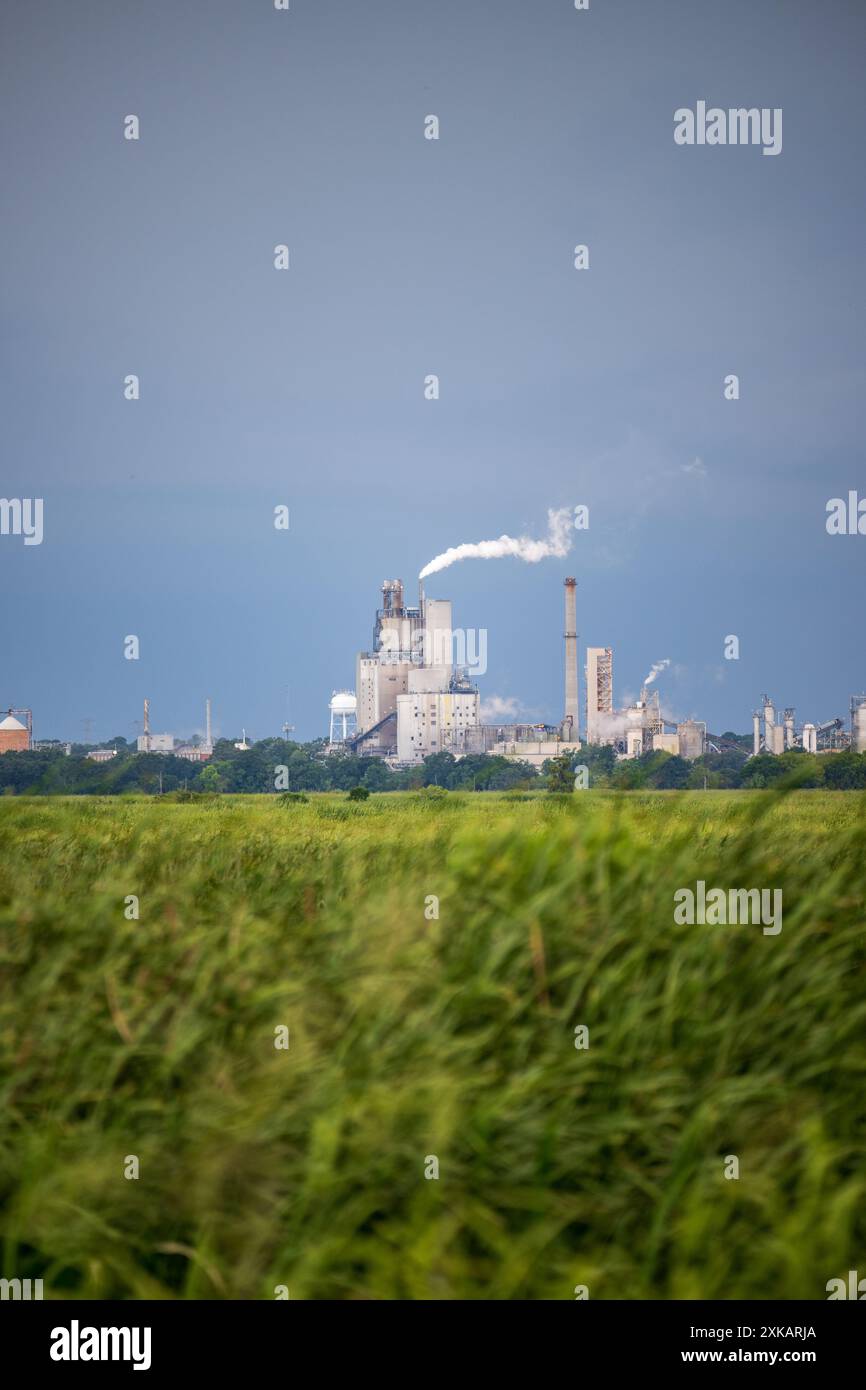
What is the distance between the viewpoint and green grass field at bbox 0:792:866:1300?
3443 mm

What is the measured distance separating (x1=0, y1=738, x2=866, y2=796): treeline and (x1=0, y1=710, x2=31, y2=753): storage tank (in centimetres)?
92

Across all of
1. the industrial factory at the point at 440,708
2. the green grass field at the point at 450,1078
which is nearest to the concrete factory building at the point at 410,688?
the industrial factory at the point at 440,708

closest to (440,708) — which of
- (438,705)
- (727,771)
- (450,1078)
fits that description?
(438,705)

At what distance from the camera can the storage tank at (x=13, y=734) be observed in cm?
3036

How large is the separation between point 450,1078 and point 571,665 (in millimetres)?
76160

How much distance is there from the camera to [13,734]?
31.7m

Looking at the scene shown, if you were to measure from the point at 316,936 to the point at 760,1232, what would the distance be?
2.21 m

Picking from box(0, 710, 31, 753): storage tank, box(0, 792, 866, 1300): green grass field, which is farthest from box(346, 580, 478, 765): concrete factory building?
box(0, 792, 866, 1300): green grass field

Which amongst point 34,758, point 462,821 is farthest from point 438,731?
point 462,821

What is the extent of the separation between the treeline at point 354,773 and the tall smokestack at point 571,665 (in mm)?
9492

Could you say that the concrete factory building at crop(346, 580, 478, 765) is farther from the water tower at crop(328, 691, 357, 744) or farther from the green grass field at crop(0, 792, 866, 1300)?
the green grass field at crop(0, 792, 866, 1300)

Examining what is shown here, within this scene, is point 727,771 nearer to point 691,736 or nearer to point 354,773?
point 354,773

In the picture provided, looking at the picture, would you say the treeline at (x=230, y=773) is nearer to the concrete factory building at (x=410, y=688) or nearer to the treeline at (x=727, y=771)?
the treeline at (x=727, y=771)
